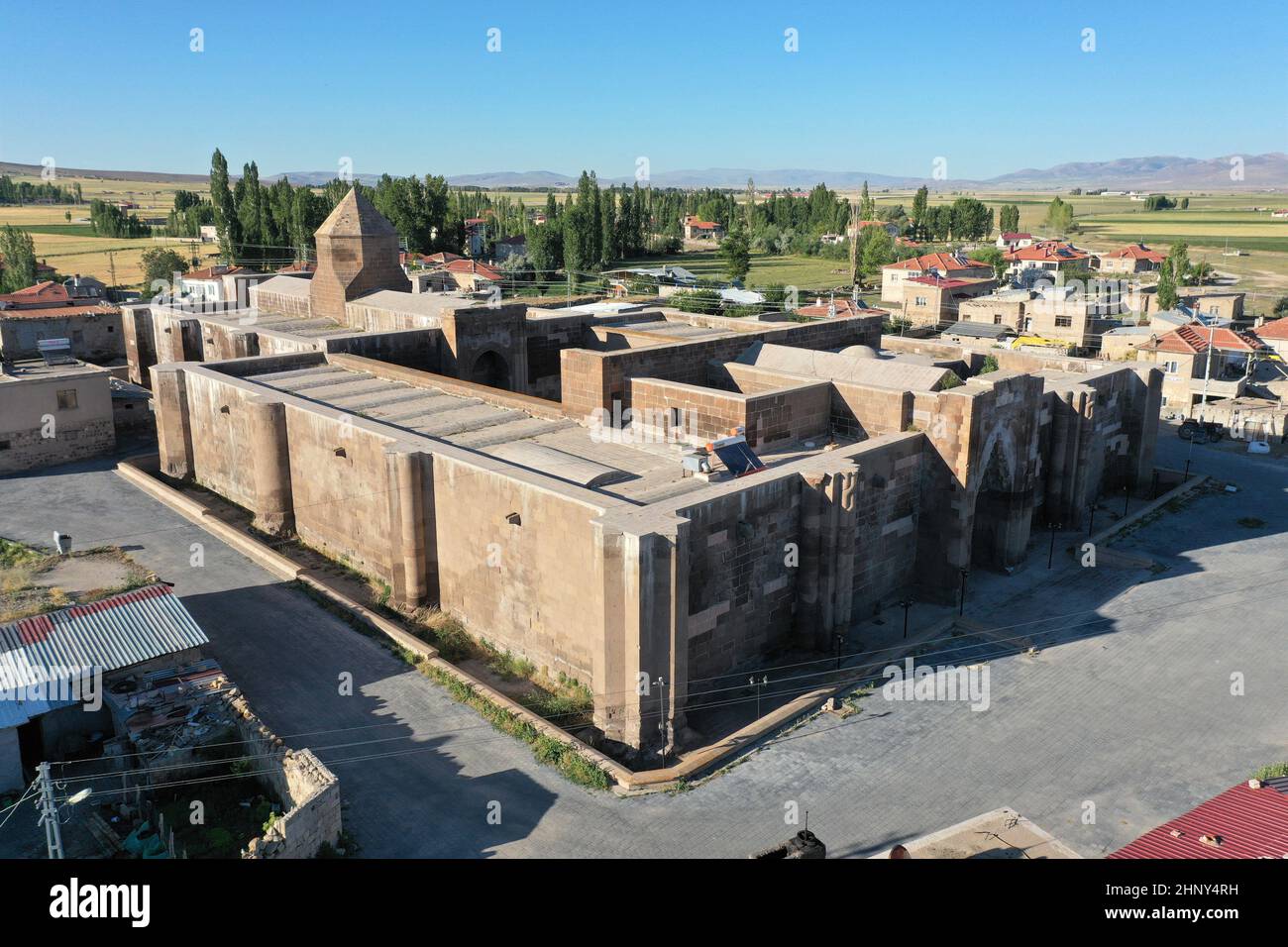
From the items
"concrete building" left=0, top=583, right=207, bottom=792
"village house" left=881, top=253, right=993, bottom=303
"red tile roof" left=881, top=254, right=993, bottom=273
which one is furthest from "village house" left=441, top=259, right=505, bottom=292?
"concrete building" left=0, top=583, right=207, bottom=792

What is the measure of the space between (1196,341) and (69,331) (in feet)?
165

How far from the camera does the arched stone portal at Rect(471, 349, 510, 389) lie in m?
31.8

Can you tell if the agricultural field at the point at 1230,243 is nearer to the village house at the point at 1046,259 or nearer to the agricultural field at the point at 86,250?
the village house at the point at 1046,259

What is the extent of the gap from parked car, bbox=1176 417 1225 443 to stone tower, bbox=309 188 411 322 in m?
30.6

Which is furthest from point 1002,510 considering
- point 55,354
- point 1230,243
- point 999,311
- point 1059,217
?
point 1230,243

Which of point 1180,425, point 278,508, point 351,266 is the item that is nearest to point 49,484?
point 278,508

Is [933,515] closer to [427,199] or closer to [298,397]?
[298,397]

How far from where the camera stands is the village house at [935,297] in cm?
6550

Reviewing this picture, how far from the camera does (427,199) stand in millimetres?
90500

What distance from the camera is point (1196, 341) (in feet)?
143

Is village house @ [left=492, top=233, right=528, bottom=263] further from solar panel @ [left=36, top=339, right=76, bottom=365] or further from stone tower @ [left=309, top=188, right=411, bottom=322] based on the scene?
solar panel @ [left=36, top=339, right=76, bottom=365]

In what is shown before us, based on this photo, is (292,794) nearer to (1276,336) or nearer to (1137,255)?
(1276,336)
